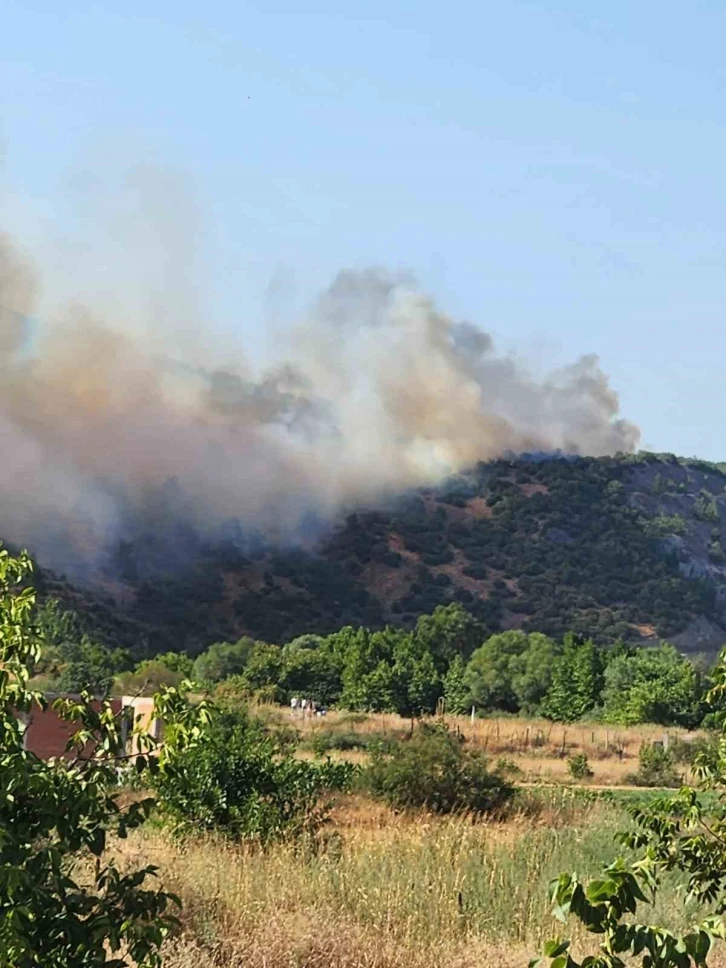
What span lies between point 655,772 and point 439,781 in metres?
13.6

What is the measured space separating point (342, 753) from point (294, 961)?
23.9 metres

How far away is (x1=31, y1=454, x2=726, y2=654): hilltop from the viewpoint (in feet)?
252

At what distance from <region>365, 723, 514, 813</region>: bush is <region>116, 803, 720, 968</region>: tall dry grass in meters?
3.66

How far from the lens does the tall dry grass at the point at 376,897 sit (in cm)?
731

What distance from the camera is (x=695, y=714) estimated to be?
151ft

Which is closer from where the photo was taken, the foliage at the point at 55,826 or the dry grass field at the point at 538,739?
the foliage at the point at 55,826

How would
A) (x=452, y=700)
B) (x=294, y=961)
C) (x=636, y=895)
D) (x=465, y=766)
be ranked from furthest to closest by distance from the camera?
(x=452, y=700) → (x=465, y=766) → (x=294, y=961) → (x=636, y=895)

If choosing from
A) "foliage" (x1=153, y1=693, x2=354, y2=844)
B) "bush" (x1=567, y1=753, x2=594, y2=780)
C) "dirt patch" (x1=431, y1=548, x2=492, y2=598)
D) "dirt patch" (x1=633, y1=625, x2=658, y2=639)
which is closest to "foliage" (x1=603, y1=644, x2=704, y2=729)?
"bush" (x1=567, y1=753, x2=594, y2=780)

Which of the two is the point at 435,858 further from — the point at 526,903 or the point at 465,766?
the point at 465,766

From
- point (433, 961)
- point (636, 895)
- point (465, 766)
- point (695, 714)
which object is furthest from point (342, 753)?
point (636, 895)

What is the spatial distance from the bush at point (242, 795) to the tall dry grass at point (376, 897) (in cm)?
60

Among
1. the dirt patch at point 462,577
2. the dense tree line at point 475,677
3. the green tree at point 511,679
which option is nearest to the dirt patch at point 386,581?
the dirt patch at point 462,577

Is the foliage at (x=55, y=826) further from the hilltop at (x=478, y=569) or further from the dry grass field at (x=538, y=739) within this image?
the hilltop at (x=478, y=569)

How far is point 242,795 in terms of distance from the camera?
13.8 m
